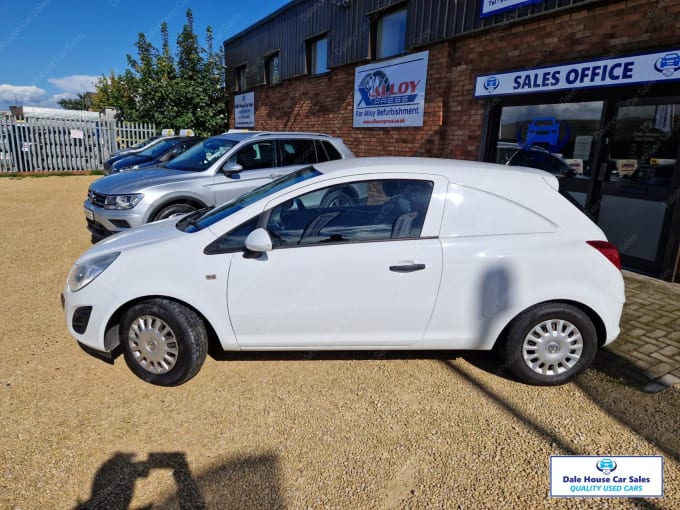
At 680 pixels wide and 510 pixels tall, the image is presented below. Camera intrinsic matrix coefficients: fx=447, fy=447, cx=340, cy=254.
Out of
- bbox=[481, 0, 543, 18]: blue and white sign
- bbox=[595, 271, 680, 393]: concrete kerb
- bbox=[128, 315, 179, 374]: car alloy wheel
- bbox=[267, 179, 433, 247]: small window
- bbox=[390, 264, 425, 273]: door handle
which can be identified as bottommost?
bbox=[595, 271, 680, 393]: concrete kerb

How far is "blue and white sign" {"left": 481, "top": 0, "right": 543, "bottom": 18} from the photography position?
6.67m

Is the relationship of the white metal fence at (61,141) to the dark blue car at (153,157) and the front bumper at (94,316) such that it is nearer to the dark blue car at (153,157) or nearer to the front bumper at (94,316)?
the dark blue car at (153,157)

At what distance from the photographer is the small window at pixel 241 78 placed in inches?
685

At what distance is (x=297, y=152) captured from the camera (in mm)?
7094

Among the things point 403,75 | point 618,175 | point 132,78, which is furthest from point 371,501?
point 132,78

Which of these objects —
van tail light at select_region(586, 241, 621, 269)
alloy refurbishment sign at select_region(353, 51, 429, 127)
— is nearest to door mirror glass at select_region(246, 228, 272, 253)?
van tail light at select_region(586, 241, 621, 269)

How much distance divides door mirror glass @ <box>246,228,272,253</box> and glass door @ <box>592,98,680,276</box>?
5153 mm

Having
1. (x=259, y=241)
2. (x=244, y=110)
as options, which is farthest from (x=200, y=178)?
(x=244, y=110)

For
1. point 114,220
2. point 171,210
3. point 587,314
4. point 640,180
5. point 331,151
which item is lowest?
point 587,314

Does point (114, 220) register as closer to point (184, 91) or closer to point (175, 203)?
point (175, 203)

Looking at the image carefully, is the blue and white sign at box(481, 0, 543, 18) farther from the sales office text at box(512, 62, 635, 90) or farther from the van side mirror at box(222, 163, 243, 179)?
the van side mirror at box(222, 163, 243, 179)

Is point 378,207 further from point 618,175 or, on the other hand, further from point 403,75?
point 403,75

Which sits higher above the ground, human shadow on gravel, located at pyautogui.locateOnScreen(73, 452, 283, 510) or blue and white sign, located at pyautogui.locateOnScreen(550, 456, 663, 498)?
blue and white sign, located at pyautogui.locateOnScreen(550, 456, 663, 498)

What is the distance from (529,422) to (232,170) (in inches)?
191
